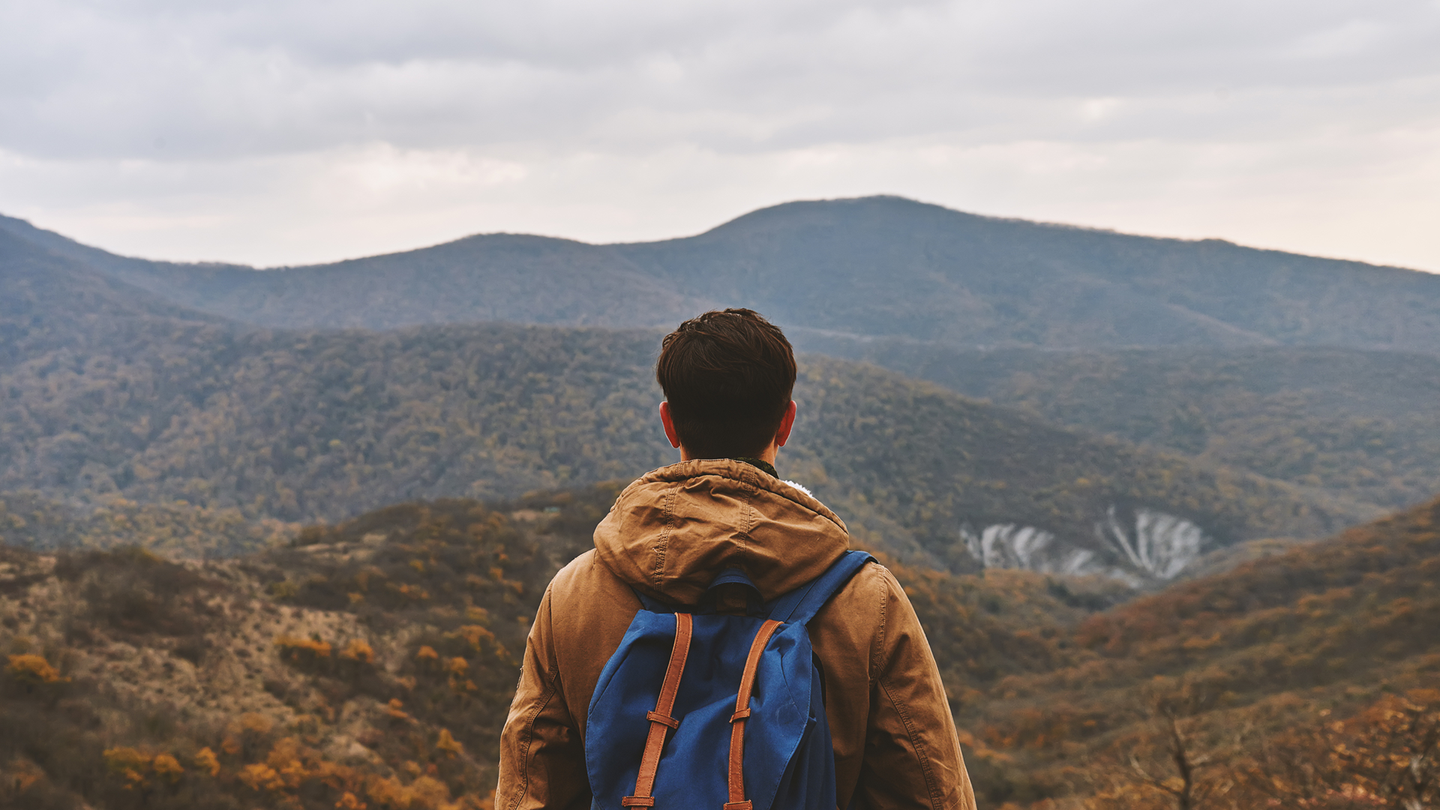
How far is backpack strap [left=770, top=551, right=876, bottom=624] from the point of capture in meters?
1.73

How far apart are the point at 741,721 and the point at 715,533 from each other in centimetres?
36

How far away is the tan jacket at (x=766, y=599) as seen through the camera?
1717 mm

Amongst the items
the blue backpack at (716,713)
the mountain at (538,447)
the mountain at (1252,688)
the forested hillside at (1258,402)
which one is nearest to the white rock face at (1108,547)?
the mountain at (538,447)

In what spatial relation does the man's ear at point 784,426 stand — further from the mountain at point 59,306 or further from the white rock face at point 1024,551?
the mountain at point 59,306

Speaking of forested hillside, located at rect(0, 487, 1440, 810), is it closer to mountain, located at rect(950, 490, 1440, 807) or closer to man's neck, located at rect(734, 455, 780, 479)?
mountain, located at rect(950, 490, 1440, 807)

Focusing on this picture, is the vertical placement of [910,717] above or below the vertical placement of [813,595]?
below

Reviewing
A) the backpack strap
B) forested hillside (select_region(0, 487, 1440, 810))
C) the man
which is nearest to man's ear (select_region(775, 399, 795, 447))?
the man

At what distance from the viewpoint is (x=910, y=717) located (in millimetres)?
1767

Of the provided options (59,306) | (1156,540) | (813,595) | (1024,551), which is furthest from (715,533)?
(59,306)

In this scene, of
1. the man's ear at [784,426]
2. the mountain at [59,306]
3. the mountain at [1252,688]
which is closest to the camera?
the man's ear at [784,426]

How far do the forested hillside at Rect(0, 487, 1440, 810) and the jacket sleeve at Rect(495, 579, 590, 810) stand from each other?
36.6 ft

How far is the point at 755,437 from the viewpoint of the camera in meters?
1.91

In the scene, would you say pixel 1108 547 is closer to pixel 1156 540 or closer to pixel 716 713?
pixel 1156 540

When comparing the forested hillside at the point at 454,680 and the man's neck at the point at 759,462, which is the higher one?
the man's neck at the point at 759,462
